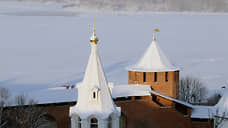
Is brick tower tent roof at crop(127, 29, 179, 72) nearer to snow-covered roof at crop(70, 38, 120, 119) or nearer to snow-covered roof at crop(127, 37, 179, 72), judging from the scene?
snow-covered roof at crop(127, 37, 179, 72)

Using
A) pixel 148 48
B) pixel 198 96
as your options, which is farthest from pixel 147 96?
pixel 198 96

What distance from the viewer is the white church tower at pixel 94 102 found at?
11742 millimetres

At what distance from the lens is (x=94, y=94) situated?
38.5 ft

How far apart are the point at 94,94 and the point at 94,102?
308 mm

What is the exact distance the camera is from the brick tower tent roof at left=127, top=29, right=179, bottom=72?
70.2 ft

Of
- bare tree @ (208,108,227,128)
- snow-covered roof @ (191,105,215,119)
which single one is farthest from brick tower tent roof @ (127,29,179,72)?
bare tree @ (208,108,227,128)

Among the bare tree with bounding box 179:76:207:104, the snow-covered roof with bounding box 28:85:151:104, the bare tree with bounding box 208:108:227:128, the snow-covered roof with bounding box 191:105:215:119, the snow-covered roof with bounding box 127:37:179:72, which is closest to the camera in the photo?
the snow-covered roof with bounding box 28:85:151:104

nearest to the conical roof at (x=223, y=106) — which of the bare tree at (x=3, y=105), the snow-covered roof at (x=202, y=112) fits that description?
the snow-covered roof at (x=202, y=112)

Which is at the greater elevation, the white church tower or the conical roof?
the white church tower

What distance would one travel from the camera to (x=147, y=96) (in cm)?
1983

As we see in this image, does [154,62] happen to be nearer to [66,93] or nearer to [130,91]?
[130,91]

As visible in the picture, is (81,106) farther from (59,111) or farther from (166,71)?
(166,71)

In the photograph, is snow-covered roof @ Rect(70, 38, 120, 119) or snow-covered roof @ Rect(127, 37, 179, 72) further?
snow-covered roof @ Rect(127, 37, 179, 72)

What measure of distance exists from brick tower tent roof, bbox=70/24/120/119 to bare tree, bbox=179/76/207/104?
23.5 metres
